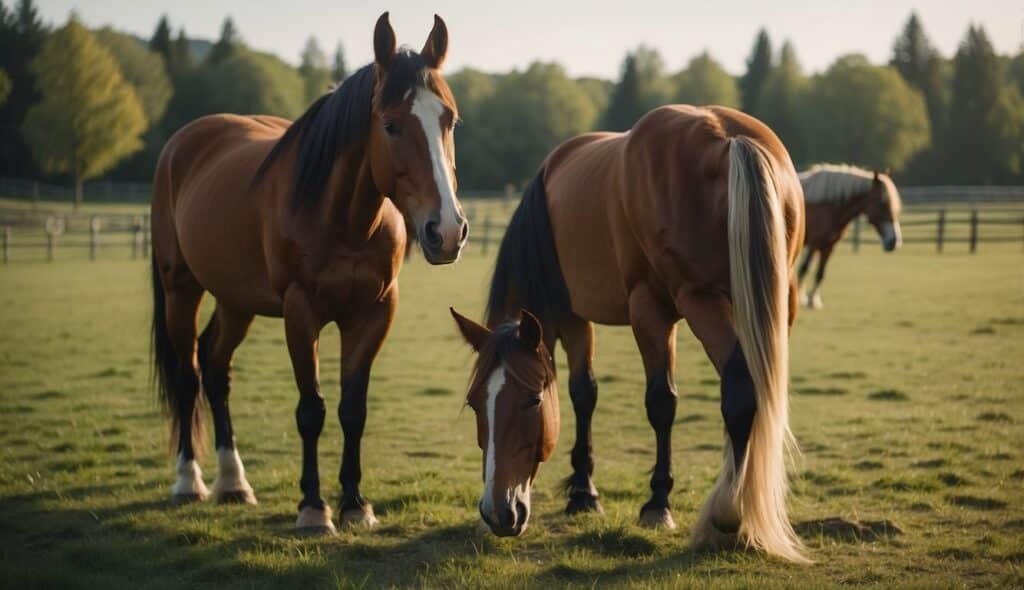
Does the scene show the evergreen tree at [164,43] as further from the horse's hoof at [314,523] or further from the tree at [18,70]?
the horse's hoof at [314,523]

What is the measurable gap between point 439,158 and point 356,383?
1409 mm

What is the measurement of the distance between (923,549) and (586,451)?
173cm

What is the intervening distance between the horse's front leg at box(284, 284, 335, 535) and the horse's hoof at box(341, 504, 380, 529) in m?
0.08

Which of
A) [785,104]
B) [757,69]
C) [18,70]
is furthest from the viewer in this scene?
[757,69]

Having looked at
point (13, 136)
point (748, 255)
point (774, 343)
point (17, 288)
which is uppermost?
point (13, 136)

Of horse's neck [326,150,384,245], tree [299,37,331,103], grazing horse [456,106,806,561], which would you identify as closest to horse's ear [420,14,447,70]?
horse's neck [326,150,384,245]

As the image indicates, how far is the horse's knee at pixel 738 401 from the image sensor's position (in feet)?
12.5

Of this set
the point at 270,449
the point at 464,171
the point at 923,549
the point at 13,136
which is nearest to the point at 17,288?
the point at 270,449

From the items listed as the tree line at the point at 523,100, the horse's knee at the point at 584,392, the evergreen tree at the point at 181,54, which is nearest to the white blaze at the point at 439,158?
the horse's knee at the point at 584,392

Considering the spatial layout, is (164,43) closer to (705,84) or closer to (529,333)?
(705,84)

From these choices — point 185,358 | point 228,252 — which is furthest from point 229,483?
point 228,252

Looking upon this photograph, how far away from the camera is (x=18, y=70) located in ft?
134

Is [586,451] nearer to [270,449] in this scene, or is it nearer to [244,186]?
[244,186]

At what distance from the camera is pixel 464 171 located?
74.6 m
